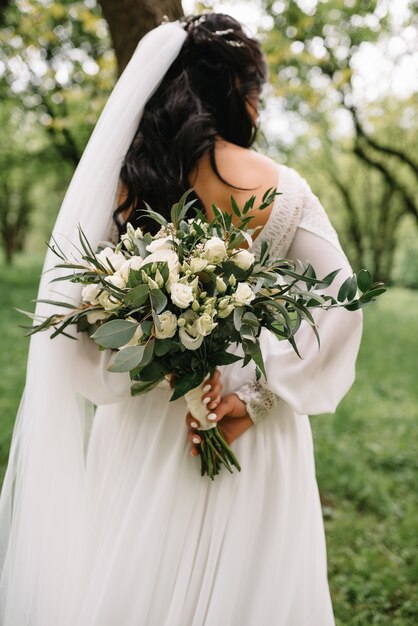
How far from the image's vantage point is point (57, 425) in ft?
6.43

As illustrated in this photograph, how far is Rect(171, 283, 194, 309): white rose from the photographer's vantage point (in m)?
1.41

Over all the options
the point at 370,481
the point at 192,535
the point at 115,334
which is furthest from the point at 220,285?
the point at 370,481

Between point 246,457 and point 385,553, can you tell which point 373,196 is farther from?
point 246,457

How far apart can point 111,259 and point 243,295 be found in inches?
14.9

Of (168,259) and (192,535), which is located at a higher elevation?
(168,259)

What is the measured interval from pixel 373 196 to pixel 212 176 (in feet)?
62.5

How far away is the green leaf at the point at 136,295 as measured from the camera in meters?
1.42

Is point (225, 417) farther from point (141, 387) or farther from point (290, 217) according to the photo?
point (290, 217)

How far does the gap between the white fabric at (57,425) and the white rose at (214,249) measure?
0.59 m

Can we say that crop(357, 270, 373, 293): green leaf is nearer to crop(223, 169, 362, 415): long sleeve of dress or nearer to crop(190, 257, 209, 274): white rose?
crop(223, 169, 362, 415): long sleeve of dress

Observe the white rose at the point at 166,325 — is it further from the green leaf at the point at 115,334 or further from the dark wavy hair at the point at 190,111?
the dark wavy hair at the point at 190,111

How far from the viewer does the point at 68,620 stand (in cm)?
186

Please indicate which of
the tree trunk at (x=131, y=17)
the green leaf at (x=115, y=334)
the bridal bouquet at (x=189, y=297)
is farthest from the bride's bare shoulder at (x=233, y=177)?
the tree trunk at (x=131, y=17)

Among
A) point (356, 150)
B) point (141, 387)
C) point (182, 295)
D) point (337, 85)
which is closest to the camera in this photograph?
point (182, 295)
